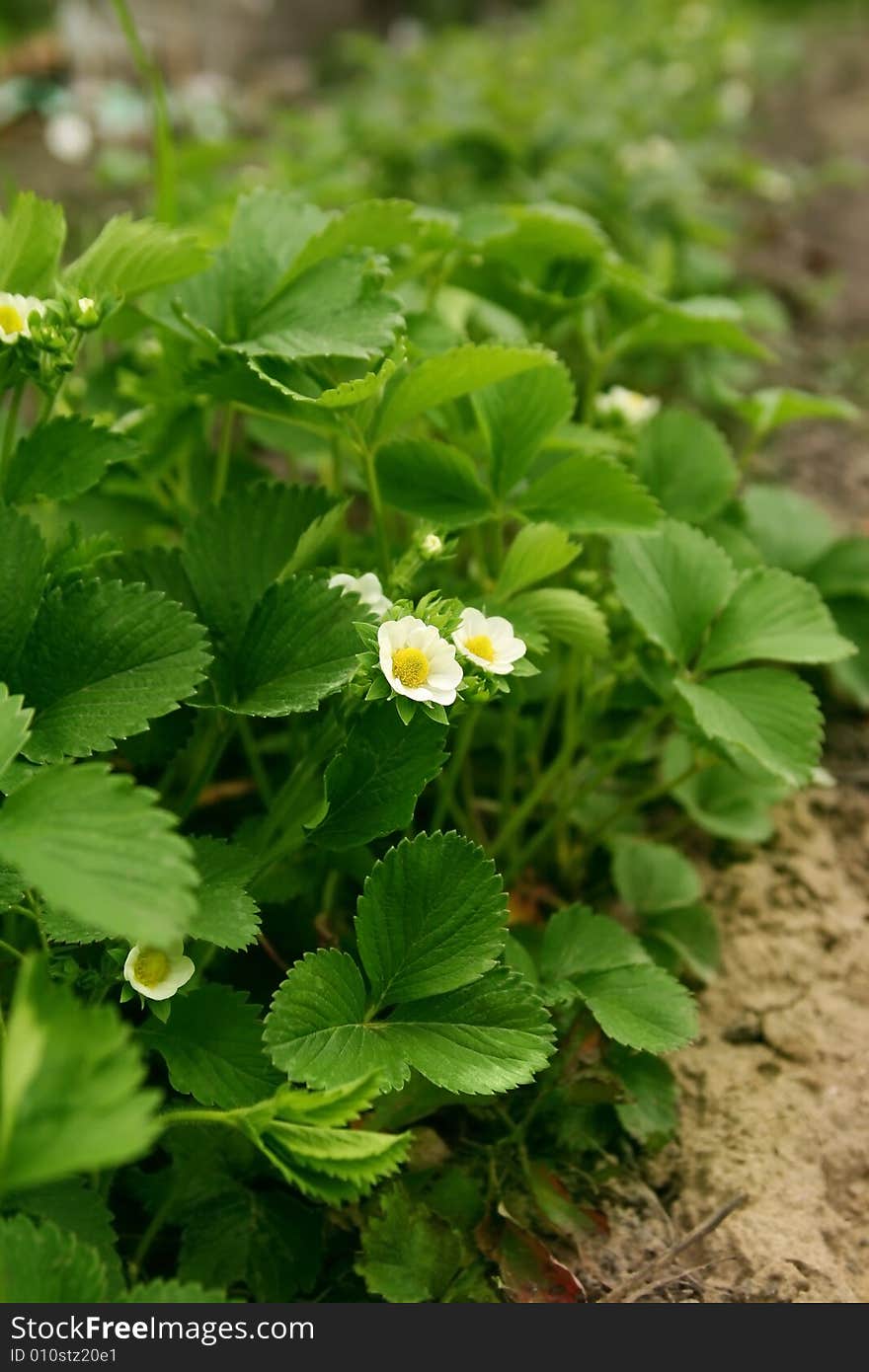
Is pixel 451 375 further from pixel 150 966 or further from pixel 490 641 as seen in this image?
pixel 150 966

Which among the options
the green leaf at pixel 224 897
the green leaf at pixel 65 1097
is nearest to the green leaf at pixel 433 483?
the green leaf at pixel 224 897

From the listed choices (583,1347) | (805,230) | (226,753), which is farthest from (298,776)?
(805,230)

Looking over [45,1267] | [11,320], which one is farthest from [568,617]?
[45,1267]

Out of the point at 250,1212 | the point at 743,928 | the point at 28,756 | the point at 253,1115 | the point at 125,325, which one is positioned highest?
the point at 125,325

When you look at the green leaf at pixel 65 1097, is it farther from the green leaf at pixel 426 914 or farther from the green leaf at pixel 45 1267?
the green leaf at pixel 426 914

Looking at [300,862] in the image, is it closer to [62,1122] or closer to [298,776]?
[298,776]

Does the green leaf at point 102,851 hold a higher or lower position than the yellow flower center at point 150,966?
higher

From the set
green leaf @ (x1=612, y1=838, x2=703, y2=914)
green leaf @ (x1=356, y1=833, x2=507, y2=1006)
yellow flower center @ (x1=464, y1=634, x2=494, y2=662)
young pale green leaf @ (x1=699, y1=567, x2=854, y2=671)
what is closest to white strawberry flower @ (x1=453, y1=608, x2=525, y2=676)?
yellow flower center @ (x1=464, y1=634, x2=494, y2=662)
